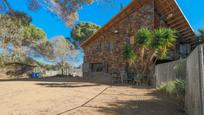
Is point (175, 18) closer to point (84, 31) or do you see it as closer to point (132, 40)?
point (132, 40)

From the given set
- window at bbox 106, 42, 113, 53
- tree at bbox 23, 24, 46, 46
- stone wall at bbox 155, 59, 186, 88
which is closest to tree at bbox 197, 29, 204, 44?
stone wall at bbox 155, 59, 186, 88

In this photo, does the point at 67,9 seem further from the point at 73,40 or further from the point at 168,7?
the point at 73,40

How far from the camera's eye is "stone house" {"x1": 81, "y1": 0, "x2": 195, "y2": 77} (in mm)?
16083

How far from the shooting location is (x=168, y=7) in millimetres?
15766

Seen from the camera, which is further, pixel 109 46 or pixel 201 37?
pixel 109 46

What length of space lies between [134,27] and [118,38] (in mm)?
1795

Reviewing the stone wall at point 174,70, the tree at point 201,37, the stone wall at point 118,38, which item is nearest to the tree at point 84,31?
the stone wall at point 118,38

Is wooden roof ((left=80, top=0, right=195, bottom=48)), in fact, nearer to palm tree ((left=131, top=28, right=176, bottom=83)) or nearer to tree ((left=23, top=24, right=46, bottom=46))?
palm tree ((left=131, top=28, right=176, bottom=83))

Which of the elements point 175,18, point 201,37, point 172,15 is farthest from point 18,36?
point 201,37

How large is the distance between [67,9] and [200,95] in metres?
7.70

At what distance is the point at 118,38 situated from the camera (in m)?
18.3

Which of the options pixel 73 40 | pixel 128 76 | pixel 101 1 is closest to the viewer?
pixel 101 1

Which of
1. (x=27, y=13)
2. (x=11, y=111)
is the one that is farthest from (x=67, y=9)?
(x=11, y=111)

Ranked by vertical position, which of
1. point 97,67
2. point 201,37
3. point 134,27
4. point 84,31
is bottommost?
point 97,67
